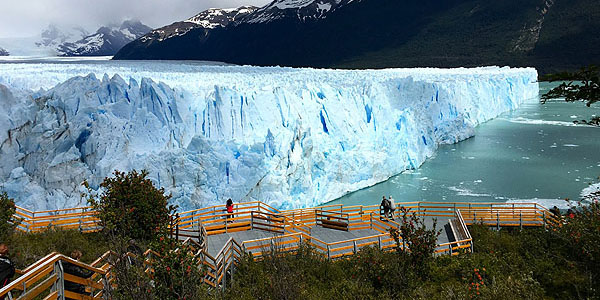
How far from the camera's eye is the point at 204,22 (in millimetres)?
106750

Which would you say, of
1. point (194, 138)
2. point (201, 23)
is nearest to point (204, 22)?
point (201, 23)

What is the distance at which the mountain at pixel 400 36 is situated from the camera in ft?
213

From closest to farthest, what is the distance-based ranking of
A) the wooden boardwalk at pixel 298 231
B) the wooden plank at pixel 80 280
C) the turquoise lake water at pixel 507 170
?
1. the wooden plank at pixel 80 280
2. the wooden boardwalk at pixel 298 231
3. the turquoise lake water at pixel 507 170

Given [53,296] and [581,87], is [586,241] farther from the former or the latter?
[53,296]

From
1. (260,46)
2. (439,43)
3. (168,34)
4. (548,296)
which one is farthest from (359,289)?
(260,46)

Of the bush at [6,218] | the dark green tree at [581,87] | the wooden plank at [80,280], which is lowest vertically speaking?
the bush at [6,218]

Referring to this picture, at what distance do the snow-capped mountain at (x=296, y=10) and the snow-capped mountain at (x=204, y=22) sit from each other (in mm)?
4858

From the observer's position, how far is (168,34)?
87.9 metres

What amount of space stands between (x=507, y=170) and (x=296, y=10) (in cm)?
10540

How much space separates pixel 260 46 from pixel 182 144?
95651 mm

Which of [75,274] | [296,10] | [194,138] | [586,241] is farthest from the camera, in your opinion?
[296,10]

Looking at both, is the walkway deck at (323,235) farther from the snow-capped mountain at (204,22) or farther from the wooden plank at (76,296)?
the snow-capped mountain at (204,22)

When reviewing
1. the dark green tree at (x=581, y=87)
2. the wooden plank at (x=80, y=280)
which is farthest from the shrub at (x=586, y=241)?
the wooden plank at (x=80, y=280)

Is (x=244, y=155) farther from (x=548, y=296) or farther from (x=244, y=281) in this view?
(x=548, y=296)
